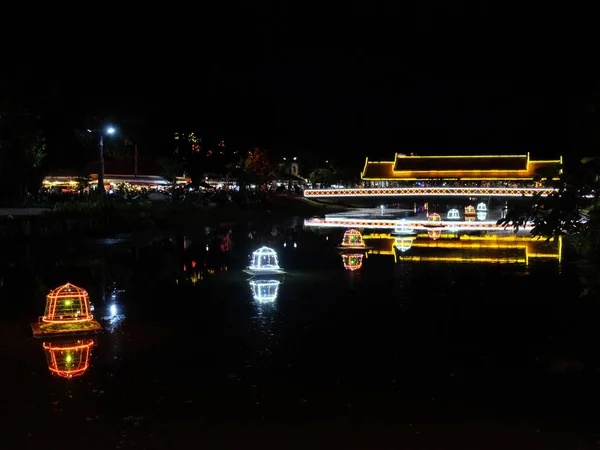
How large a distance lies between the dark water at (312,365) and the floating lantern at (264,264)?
0.94 meters

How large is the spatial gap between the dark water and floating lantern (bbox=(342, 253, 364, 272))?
325 cm

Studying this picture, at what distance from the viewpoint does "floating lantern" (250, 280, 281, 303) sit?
25.6 meters

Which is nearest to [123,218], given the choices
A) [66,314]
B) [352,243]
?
[352,243]

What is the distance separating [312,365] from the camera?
56.1 feet

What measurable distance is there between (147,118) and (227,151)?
11921 mm

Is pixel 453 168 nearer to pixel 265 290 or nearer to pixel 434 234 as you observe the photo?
pixel 434 234

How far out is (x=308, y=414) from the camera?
13.9 m

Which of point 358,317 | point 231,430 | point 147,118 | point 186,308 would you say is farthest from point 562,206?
point 147,118

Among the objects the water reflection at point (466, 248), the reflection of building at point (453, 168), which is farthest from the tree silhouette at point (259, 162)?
the water reflection at point (466, 248)

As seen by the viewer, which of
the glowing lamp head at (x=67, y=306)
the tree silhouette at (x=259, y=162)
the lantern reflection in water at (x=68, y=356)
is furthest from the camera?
the tree silhouette at (x=259, y=162)

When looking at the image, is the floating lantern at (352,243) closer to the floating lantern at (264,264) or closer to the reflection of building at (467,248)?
the reflection of building at (467,248)

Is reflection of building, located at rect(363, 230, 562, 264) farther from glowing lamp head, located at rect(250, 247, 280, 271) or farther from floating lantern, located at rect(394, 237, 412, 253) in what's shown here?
glowing lamp head, located at rect(250, 247, 280, 271)

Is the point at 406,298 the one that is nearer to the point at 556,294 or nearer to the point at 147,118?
the point at 556,294

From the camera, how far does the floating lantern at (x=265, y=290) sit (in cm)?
2561
